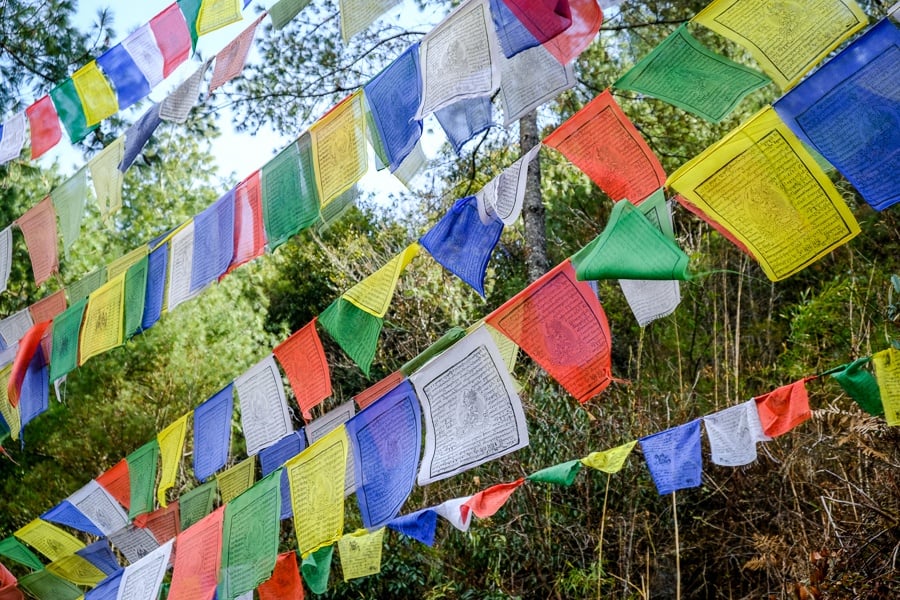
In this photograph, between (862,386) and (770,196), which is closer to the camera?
(770,196)

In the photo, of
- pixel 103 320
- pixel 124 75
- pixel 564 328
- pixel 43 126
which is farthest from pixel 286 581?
pixel 43 126

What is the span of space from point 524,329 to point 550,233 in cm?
810

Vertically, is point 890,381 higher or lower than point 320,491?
lower

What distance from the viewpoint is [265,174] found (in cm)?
427

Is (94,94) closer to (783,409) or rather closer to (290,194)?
(290,194)

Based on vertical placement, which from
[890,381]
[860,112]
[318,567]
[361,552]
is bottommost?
[361,552]

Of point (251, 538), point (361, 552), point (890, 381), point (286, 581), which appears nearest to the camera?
point (890, 381)

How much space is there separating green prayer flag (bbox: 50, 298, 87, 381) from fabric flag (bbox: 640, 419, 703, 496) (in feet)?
9.78

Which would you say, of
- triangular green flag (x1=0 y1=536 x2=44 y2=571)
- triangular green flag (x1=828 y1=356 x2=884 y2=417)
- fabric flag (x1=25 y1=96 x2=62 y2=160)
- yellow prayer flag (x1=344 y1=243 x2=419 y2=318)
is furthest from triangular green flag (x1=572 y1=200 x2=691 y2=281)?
triangular green flag (x1=0 y1=536 x2=44 y2=571)

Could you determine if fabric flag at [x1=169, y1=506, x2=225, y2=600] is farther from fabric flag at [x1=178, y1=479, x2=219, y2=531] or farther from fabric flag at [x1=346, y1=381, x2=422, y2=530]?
fabric flag at [x1=178, y1=479, x2=219, y2=531]

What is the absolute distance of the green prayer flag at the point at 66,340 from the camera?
5.18 metres

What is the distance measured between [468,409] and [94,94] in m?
3.07

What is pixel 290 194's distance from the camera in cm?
410

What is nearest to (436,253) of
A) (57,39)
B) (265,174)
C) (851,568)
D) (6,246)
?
(265,174)
